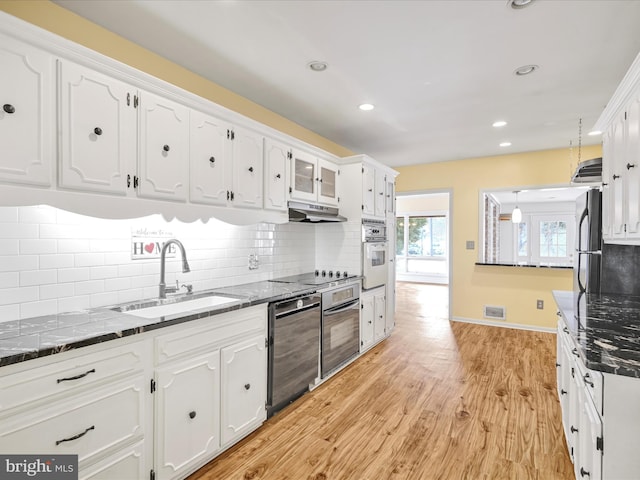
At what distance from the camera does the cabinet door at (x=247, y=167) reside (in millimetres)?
2678

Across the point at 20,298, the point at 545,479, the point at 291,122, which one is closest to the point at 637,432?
the point at 545,479

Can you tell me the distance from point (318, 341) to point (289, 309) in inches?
23.4

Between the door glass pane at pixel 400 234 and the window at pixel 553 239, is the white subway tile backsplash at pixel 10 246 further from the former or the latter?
the window at pixel 553 239

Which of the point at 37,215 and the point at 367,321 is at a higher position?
the point at 37,215

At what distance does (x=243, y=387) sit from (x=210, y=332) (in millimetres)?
523

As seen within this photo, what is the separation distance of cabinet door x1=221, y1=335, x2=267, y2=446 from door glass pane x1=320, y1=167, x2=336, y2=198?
188 centimetres

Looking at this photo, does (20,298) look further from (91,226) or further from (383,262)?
(383,262)

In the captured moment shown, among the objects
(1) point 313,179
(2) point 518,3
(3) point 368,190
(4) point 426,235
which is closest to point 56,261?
(1) point 313,179

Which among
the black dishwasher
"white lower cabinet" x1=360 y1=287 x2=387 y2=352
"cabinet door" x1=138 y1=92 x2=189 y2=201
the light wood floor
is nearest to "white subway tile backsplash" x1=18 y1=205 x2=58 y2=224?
"cabinet door" x1=138 y1=92 x2=189 y2=201

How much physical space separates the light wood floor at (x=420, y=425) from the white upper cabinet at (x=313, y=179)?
6.13 feet

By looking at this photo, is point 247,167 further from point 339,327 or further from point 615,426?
point 615,426

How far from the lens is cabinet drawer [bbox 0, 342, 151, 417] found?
1.29 metres

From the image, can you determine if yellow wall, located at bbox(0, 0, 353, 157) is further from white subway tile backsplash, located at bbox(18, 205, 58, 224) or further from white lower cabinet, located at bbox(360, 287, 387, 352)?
white lower cabinet, located at bbox(360, 287, 387, 352)

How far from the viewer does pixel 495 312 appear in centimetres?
544
